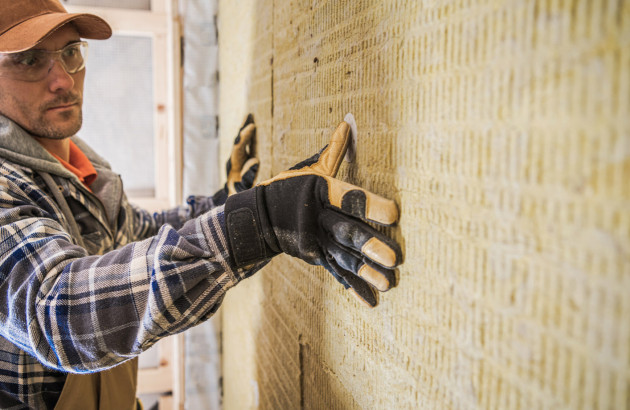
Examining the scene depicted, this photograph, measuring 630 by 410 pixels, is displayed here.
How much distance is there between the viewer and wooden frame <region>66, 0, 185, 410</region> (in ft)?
7.42

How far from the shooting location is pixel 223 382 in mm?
2344

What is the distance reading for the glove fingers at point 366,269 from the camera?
0.69 m

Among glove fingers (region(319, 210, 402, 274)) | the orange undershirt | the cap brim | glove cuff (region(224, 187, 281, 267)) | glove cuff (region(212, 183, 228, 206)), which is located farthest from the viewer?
glove cuff (region(212, 183, 228, 206))

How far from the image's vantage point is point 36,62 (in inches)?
46.4

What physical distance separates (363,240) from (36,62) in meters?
1.07

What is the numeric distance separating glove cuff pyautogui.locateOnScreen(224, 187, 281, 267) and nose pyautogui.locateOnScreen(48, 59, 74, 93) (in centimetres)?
78

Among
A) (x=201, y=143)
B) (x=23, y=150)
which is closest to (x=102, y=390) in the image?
(x=23, y=150)

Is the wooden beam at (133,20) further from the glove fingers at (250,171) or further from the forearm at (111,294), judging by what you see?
the forearm at (111,294)

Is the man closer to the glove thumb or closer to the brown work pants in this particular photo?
the glove thumb

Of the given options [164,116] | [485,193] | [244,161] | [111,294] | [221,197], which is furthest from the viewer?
[164,116]

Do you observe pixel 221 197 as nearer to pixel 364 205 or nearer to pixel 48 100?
pixel 48 100

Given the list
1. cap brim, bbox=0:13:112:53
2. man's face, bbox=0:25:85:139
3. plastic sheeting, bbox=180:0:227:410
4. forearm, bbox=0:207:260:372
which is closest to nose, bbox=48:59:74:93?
man's face, bbox=0:25:85:139

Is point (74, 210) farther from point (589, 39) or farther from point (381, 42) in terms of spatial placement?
point (589, 39)

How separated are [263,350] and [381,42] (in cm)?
114
